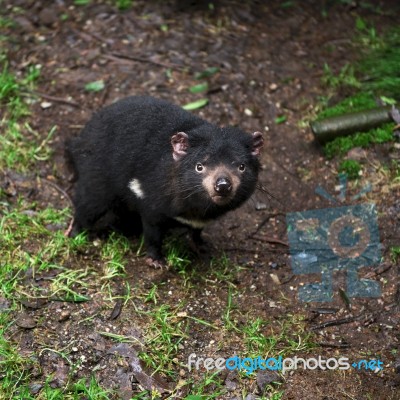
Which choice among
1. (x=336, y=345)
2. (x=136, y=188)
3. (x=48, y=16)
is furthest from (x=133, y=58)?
(x=336, y=345)

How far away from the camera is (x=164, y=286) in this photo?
400cm

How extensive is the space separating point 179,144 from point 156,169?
30 cm

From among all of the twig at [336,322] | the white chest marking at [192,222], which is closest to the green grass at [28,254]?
the white chest marking at [192,222]

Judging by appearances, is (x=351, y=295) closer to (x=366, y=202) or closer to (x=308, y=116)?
(x=366, y=202)

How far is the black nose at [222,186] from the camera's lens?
340cm

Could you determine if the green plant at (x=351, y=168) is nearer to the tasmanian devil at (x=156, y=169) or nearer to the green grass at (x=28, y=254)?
the tasmanian devil at (x=156, y=169)

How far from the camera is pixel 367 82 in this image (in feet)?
17.7

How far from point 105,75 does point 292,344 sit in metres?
2.97

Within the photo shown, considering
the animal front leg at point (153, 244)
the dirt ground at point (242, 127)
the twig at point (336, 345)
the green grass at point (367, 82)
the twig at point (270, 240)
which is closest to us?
the dirt ground at point (242, 127)

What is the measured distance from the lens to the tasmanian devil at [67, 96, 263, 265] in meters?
3.55

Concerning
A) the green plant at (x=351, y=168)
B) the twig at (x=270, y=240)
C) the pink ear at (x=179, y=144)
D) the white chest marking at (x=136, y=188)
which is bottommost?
the twig at (x=270, y=240)

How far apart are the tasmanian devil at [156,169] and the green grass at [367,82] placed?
1.49m

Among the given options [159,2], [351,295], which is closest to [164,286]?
[351,295]

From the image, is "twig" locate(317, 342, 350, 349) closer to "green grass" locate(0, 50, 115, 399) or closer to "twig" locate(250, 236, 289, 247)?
"twig" locate(250, 236, 289, 247)
